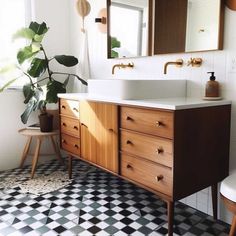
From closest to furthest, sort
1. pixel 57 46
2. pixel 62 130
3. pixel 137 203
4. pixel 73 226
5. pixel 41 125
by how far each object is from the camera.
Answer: pixel 73 226 → pixel 137 203 → pixel 62 130 → pixel 41 125 → pixel 57 46

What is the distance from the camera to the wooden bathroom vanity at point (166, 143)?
150 centimetres

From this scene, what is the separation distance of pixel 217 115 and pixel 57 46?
2115 mm

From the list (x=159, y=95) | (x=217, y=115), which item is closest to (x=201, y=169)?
(x=217, y=115)

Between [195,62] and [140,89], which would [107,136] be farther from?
[195,62]

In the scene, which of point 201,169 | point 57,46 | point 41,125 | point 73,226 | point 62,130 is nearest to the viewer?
point 201,169

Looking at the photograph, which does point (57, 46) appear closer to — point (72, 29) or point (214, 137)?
point (72, 29)

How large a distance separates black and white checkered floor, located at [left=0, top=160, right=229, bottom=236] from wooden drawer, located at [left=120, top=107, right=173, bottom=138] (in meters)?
0.66

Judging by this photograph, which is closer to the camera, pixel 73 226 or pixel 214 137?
pixel 214 137

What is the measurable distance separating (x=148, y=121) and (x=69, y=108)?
99cm

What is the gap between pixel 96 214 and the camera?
1961 mm

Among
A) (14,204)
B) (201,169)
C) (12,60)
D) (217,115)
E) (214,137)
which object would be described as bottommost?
(14,204)

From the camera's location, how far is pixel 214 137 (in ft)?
5.53

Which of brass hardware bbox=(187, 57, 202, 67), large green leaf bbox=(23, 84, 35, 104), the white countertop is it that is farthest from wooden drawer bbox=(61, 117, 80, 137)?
brass hardware bbox=(187, 57, 202, 67)

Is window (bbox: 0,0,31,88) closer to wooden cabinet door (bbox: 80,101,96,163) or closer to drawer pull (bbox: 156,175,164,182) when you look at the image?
wooden cabinet door (bbox: 80,101,96,163)
